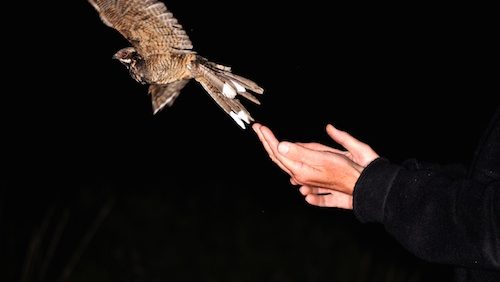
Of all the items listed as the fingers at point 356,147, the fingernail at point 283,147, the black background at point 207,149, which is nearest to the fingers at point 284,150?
the fingernail at point 283,147

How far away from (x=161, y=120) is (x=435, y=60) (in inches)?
95.3

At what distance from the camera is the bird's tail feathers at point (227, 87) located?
107cm

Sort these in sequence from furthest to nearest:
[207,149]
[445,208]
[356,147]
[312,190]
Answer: [207,149]
[312,190]
[356,147]
[445,208]

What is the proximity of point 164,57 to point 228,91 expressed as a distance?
0.42 feet

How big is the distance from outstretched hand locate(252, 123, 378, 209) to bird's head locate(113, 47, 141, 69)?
0.27 meters

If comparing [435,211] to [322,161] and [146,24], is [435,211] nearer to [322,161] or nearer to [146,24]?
[322,161]

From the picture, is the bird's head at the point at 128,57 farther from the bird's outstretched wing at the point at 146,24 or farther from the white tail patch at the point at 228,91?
the white tail patch at the point at 228,91

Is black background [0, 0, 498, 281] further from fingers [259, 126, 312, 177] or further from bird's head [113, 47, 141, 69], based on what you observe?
bird's head [113, 47, 141, 69]

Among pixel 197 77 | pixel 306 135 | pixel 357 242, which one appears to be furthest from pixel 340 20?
pixel 197 77

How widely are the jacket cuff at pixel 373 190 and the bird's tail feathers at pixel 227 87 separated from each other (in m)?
0.24

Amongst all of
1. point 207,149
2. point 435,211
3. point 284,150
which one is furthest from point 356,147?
point 207,149

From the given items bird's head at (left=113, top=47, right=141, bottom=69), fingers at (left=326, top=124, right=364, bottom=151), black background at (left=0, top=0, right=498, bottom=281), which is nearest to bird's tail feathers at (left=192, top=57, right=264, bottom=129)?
bird's head at (left=113, top=47, right=141, bottom=69)

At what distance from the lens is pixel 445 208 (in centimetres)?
101

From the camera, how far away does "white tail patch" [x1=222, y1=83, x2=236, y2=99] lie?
108cm
